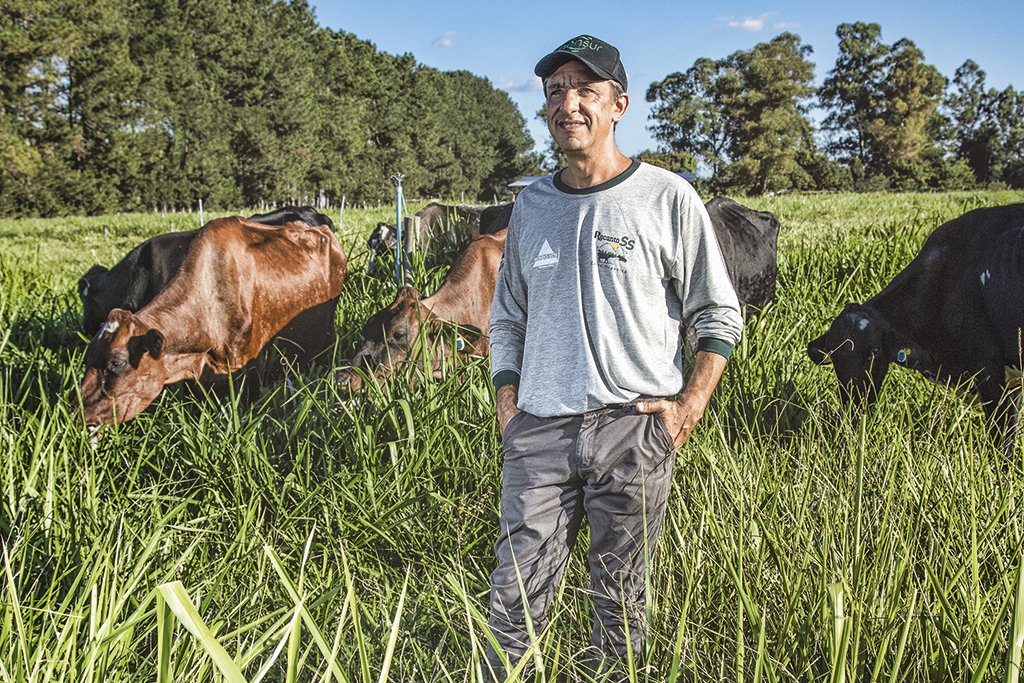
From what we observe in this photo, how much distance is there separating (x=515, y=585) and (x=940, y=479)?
1616 millimetres

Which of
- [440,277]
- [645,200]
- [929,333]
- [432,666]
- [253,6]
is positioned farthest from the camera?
[253,6]

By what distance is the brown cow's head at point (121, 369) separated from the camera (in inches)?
203

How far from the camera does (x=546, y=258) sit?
2.59 meters

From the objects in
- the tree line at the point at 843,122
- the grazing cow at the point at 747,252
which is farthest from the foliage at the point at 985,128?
the grazing cow at the point at 747,252

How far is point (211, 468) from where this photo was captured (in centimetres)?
409

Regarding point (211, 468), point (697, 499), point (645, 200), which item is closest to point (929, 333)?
point (697, 499)

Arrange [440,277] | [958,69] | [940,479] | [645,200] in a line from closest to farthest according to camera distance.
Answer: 1. [645,200]
2. [940,479]
3. [440,277]
4. [958,69]

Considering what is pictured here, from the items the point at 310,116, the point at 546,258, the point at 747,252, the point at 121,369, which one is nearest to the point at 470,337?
the point at 121,369

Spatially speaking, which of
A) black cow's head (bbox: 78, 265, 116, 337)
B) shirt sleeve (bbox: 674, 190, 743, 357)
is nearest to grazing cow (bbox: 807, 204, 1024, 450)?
shirt sleeve (bbox: 674, 190, 743, 357)

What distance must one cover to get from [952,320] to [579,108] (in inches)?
130

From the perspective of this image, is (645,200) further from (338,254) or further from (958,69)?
(958,69)

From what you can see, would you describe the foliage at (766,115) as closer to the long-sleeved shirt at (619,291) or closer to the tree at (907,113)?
the tree at (907,113)

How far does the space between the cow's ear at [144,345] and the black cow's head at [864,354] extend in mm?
4126

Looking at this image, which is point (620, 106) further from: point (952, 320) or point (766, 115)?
point (766, 115)
